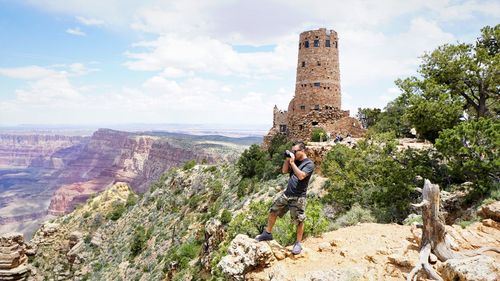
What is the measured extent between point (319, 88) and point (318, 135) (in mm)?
4910

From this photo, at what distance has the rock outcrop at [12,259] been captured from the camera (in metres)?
37.1

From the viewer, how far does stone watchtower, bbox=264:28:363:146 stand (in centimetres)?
3381

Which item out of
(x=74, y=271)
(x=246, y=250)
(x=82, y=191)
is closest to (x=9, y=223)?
(x=82, y=191)

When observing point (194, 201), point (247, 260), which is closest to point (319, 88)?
point (194, 201)

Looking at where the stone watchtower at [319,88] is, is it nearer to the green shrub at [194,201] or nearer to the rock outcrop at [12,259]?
the green shrub at [194,201]

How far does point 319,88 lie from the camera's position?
112 feet

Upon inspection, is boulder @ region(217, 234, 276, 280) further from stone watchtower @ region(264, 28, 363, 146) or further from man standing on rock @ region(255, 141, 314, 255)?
stone watchtower @ region(264, 28, 363, 146)

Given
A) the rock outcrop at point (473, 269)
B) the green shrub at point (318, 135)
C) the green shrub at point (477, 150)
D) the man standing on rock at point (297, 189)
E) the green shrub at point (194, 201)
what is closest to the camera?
the rock outcrop at point (473, 269)

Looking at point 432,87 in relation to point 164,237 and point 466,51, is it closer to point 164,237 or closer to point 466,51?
point 466,51

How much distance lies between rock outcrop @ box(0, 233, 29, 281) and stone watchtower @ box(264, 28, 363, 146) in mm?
33930

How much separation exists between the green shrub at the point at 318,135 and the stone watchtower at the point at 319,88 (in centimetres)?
73

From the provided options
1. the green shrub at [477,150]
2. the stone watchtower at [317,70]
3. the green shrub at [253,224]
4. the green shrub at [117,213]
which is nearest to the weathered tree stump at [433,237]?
the green shrub at [477,150]

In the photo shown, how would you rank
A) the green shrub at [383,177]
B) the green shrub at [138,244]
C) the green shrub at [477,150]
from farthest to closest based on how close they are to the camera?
the green shrub at [138,244]
the green shrub at [383,177]
the green shrub at [477,150]

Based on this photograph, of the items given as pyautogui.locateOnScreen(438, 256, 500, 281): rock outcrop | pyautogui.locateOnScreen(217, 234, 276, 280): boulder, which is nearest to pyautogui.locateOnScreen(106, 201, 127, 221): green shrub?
pyautogui.locateOnScreen(217, 234, 276, 280): boulder
